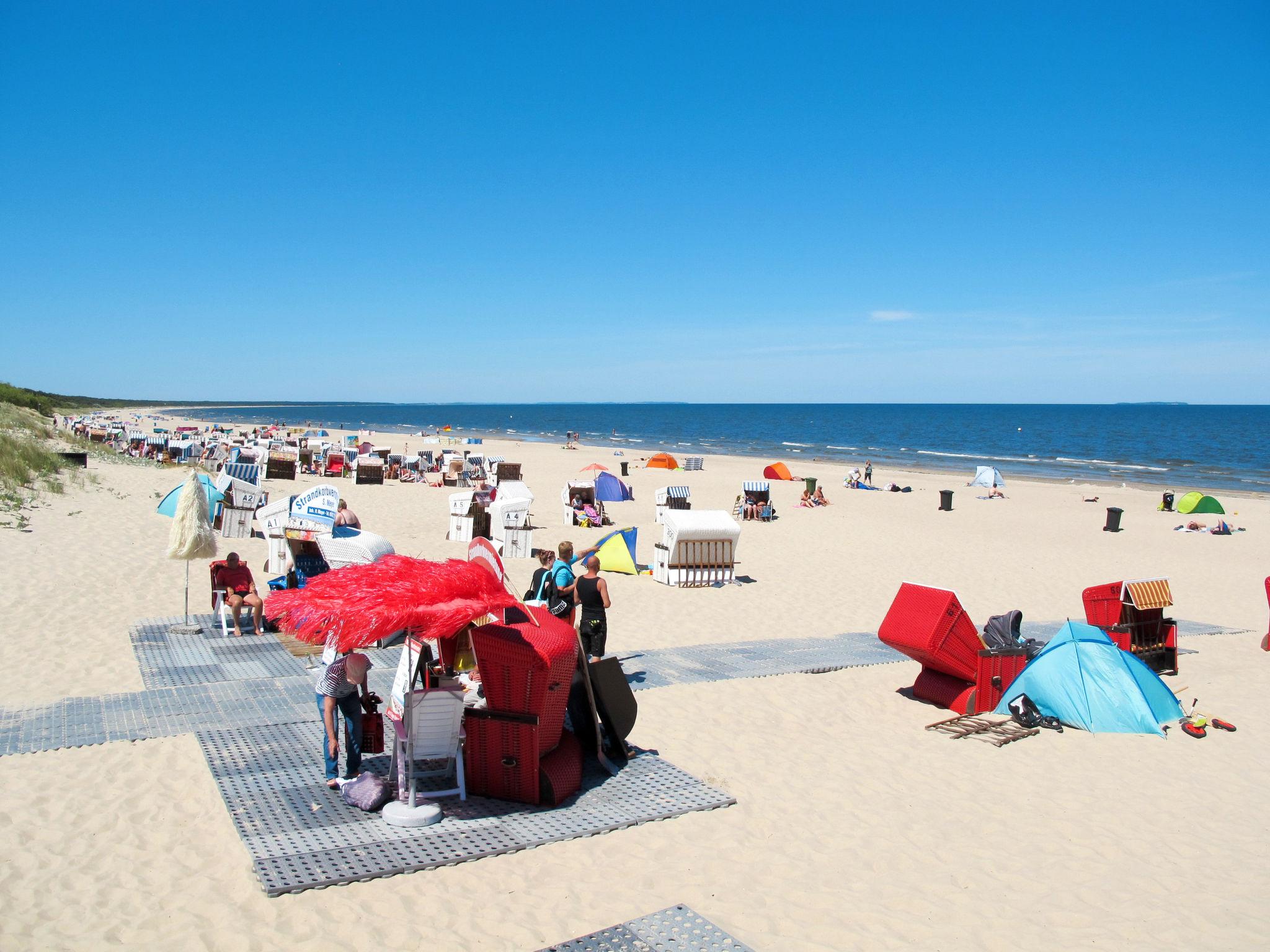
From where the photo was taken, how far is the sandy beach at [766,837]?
15.0ft

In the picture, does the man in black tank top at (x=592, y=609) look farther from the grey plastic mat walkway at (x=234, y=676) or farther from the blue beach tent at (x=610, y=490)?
the blue beach tent at (x=610, y=490)

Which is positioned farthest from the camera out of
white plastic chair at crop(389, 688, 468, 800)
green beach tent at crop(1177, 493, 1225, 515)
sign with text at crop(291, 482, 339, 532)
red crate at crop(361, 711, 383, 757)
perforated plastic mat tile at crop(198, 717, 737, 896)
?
green beach tent at crop(1177, 493, 1225, 515)

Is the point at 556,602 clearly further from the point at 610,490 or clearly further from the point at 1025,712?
the point at 610,490

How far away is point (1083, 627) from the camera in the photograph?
8.62 meters

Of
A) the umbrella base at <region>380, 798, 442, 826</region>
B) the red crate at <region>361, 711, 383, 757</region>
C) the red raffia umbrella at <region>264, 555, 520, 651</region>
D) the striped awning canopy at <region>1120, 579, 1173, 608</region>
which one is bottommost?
the umbrella base at <region>380, 798, 442, 826</region>

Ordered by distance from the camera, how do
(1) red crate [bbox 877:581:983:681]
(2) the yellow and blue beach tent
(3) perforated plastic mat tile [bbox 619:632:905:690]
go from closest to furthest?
1. (1) red crate [bbox 877:581:983:681]
2. (3) perforated plastic mat tile [bbox 619:632:905:690]
3. (2) the yellow and blue beach tent

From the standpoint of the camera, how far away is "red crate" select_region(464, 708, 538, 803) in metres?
5.87

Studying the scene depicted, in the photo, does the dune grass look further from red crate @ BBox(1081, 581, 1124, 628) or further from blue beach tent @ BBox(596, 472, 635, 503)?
red crate @ BBox(1081, 581, 1124, 628)

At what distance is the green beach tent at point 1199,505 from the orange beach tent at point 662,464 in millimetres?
20257

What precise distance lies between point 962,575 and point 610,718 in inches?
477

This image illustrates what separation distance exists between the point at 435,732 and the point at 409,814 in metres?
0.58

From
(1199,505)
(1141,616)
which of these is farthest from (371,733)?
(1199,505)

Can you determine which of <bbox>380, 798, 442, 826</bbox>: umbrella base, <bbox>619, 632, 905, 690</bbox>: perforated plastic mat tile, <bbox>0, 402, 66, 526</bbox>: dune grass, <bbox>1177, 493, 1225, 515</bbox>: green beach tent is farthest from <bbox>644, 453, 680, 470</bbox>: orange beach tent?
<bbox>380, 798, 442, 826</bbox>: umbrella base

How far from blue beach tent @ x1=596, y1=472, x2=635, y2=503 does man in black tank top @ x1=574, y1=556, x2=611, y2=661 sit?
1798 cm
